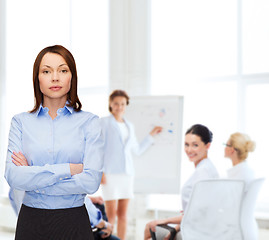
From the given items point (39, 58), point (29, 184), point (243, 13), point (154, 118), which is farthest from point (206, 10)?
point (29, 184)

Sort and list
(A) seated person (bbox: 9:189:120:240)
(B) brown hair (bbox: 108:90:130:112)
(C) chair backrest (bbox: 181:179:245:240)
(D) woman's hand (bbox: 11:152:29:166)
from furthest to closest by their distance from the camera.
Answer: (B) brown hair (bbox: 108:90:130:112), (C) chair backrest (bbox: 181:179:245:240), (A) seated person (bbox: 9:189:120:240), (D) woman's hand (bbox: 11:152:29:166)

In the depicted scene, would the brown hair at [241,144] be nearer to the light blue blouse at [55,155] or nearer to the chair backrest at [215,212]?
the chair backrest at [215,212]

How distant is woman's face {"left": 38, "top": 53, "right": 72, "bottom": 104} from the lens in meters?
1.81

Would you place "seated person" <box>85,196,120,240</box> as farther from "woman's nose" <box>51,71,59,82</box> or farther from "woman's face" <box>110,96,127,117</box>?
"woman's nose" <box>51,71,59,82</box>

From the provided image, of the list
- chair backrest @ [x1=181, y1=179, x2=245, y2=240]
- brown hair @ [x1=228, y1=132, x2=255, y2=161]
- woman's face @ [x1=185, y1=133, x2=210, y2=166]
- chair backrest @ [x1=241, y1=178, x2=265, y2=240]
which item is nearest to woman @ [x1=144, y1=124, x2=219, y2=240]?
woman's face @ [x1=185, y1=133, x2=210, y2=166]

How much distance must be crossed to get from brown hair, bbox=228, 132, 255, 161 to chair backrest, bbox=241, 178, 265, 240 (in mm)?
266

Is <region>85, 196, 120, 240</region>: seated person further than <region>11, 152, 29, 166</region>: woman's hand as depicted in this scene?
Yes

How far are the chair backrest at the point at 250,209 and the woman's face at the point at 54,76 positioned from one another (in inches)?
91.3

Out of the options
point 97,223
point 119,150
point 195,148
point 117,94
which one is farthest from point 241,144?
point 97,223

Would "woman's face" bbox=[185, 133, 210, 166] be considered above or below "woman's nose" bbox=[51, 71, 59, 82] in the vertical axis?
below

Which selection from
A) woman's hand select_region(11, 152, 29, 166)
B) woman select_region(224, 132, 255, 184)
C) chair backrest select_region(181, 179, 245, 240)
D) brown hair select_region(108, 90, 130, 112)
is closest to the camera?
woman's hand select_region(11, 152, 29, 166)

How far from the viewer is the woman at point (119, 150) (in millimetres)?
4102

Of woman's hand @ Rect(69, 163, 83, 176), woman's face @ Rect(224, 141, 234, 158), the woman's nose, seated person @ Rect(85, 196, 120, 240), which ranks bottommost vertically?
seated person @ Rect(85, 196, 120, 240)

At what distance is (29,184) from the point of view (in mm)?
1725
